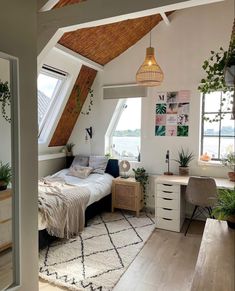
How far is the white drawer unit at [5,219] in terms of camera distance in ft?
5.63

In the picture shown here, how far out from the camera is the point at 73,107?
4578 millimetres

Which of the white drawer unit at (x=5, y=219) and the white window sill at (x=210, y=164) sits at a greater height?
the white window sill at (x=210, y=164)

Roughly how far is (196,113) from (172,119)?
1.30 feet

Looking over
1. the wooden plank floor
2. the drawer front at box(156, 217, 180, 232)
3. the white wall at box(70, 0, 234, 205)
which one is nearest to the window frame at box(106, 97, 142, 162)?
the white wall at box(70, 0, 234, 205)

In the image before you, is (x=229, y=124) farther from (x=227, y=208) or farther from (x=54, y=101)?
(x=54, y=101)

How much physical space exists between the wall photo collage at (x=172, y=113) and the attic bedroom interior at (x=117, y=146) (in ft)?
0.06

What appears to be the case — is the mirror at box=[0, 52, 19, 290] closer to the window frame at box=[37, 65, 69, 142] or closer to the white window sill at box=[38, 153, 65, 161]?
the window frame at box=[37, 65, 69, 142]

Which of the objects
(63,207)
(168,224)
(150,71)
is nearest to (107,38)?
(150,71)

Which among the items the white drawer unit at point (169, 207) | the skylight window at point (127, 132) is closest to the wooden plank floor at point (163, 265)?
the white drawer unit at point (169, 207)

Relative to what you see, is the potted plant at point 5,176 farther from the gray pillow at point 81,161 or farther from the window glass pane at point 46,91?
the gray pillow at point 81,161

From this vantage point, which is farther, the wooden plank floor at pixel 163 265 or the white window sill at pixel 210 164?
the white window sill at pixel 210 164

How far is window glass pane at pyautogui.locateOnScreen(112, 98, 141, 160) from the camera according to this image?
4461 millimetres

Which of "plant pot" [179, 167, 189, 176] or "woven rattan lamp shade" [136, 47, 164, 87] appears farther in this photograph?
"plant pot" [179, 167, 189, 176]

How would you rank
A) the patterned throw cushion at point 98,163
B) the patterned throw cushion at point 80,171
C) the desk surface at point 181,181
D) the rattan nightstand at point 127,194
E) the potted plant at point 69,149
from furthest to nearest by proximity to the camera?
the potted plant at point 69,149 < the patterned throw cushion at point 98,163 < the patterned throw cushion at point 80,171 < the rattan nightstand at point 127,194 < the desk surface at point 181,181
